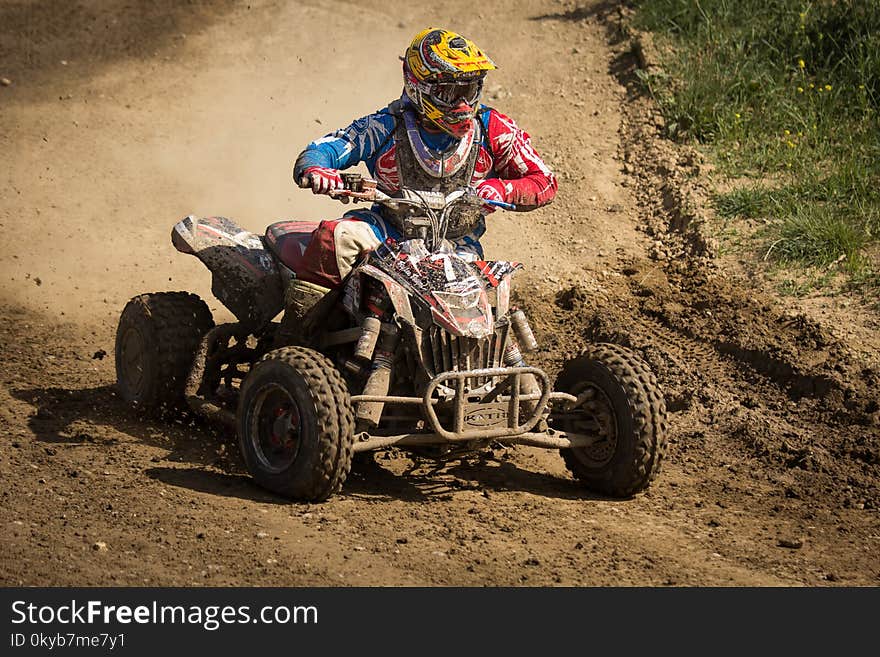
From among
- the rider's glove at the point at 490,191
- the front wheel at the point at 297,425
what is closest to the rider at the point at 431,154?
the rider's glove at the point at 490,191

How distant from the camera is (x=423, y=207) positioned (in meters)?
6.91

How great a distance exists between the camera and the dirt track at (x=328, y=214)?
605 centimetres

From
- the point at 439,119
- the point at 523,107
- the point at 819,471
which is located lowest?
the point at 819,471

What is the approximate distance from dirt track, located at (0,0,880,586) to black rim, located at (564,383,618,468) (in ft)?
0.80

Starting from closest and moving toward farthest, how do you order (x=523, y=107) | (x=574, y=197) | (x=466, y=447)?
(x=466, y=447), (x=574, y=197), (x=523, y=107)

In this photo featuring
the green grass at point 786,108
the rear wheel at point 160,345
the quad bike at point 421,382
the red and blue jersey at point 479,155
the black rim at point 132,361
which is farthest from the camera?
the green grass at point 786,108

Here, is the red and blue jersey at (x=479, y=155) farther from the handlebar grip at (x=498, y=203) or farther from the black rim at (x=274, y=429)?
the black rim at (x=274, y=429)

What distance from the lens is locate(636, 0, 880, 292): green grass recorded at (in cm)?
1073

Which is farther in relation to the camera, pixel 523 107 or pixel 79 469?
pixel 523 107

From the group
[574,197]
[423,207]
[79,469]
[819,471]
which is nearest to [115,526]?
[79,469]

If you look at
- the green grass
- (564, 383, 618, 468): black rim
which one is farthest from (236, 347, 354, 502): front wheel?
the green grass

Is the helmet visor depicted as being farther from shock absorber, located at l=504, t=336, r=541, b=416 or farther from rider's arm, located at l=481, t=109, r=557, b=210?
shock absorber, located at l=504, t=336, r=541, b=416
